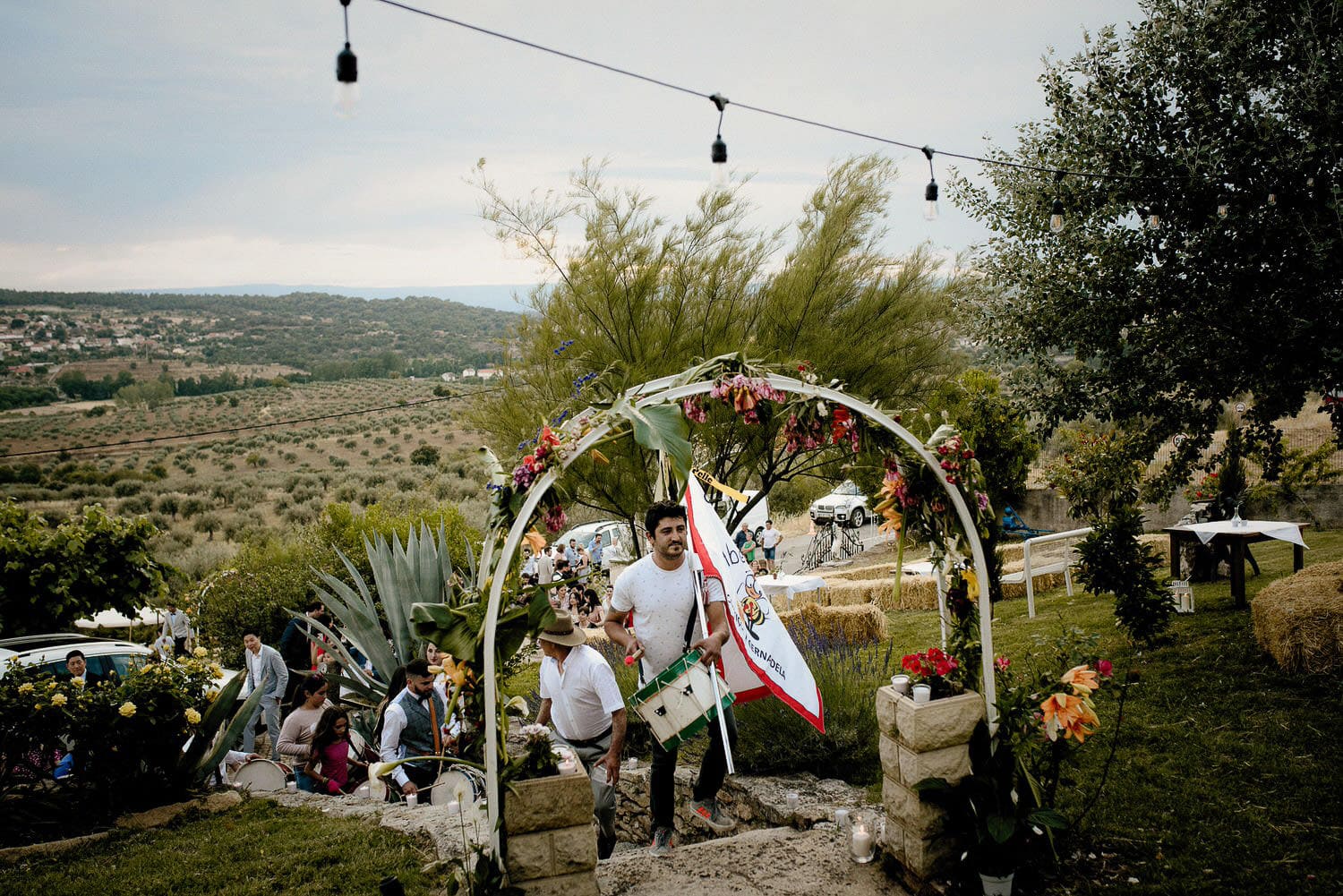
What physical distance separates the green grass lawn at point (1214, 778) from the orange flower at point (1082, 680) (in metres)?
0.90

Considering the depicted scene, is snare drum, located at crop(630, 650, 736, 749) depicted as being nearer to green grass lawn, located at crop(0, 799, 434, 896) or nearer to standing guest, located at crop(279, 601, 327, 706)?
green grass lawn, located at crop(0, 799, 434, 896)

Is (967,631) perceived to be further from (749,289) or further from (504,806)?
(749,289)

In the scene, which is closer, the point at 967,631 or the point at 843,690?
the point at 967,631

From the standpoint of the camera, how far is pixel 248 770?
20.4 feet

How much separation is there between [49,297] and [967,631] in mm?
71688

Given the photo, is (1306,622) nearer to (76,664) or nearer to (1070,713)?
(1070,713)

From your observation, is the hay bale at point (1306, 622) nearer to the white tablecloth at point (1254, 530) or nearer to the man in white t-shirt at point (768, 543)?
the white tablecloth at point (1254, 530)

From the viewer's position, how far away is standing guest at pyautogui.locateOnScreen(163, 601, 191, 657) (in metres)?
11.9

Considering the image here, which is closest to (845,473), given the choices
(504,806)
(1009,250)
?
(1009,250)

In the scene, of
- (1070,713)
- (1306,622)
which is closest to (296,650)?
(1070,713)

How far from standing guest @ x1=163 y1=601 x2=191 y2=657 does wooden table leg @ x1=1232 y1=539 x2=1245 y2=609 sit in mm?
12678

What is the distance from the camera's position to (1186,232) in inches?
250

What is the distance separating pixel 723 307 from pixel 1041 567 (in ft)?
19.1

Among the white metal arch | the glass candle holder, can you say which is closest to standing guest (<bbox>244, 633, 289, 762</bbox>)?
the white metal arch
